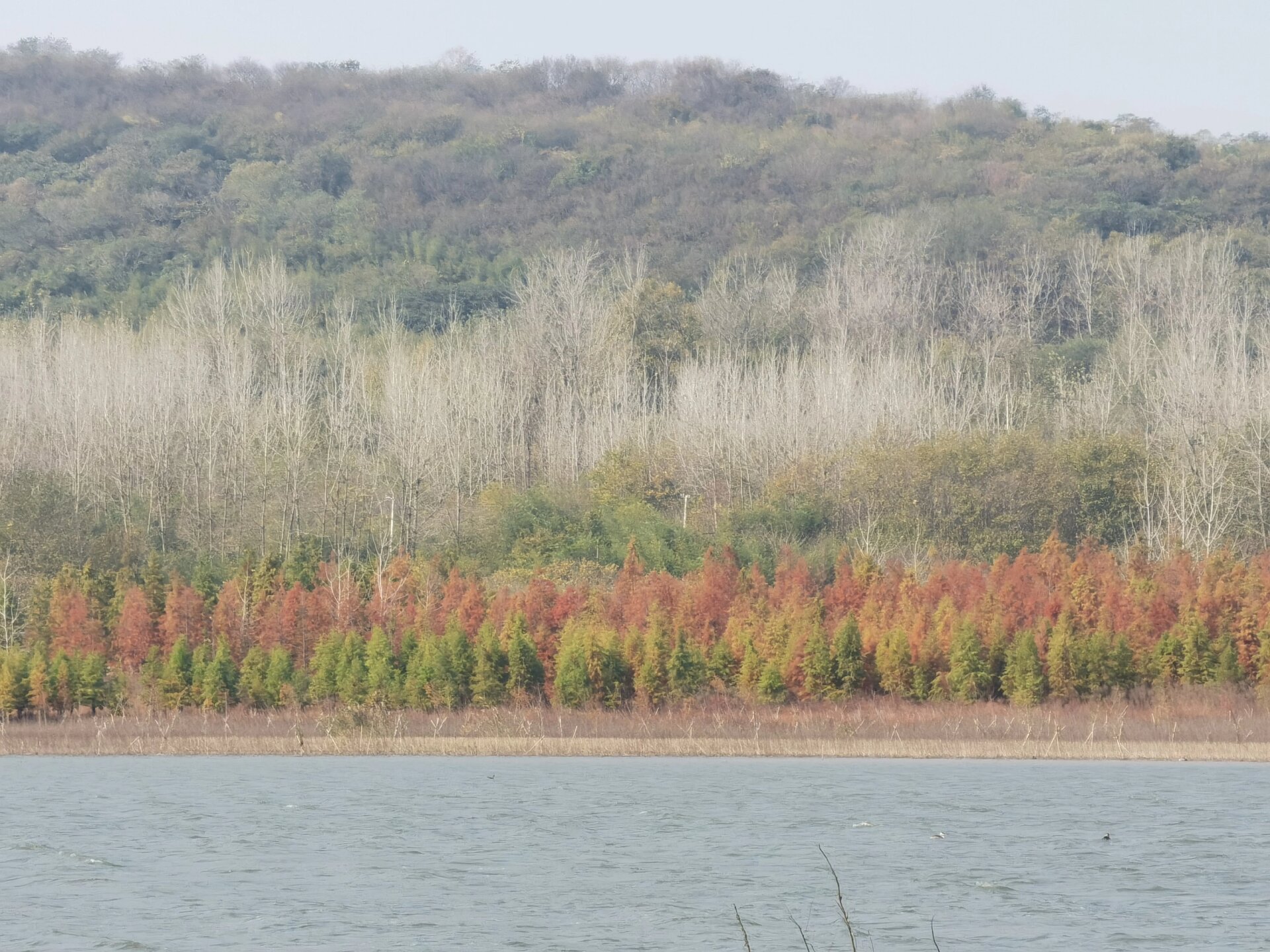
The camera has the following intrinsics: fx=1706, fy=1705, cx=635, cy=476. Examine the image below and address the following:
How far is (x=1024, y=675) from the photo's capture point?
47.4 m

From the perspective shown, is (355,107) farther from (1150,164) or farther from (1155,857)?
(1155,857)

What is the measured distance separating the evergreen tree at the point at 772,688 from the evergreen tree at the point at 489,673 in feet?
24.4

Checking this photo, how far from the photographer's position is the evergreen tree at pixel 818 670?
48906mm

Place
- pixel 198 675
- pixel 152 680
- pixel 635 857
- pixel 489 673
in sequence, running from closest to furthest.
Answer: pixel 635 857 < pixel 489 673 < pixel 198 675 < pixel 152 680

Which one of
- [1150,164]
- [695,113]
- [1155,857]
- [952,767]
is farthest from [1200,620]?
[695,113]

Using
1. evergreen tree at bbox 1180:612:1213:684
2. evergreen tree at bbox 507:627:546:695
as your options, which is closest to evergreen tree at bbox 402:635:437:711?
evergreen tree at bbox 507:627:546:695

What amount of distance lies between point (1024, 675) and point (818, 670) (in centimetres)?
576

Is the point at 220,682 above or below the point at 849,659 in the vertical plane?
below

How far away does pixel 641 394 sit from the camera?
85438mm

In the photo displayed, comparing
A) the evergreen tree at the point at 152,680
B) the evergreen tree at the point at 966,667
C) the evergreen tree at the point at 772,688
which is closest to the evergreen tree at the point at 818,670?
the evergreen tree at the point at 772,688

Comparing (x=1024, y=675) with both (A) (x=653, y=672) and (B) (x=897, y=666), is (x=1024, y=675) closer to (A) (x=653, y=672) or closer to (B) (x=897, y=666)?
(B) (x=897, y=666)

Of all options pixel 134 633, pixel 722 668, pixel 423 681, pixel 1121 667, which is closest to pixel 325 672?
pixel 423 681

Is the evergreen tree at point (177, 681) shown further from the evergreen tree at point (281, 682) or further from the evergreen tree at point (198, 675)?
the evergreen tree at point (281, 682)

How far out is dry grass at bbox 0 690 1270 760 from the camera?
1639 inches
